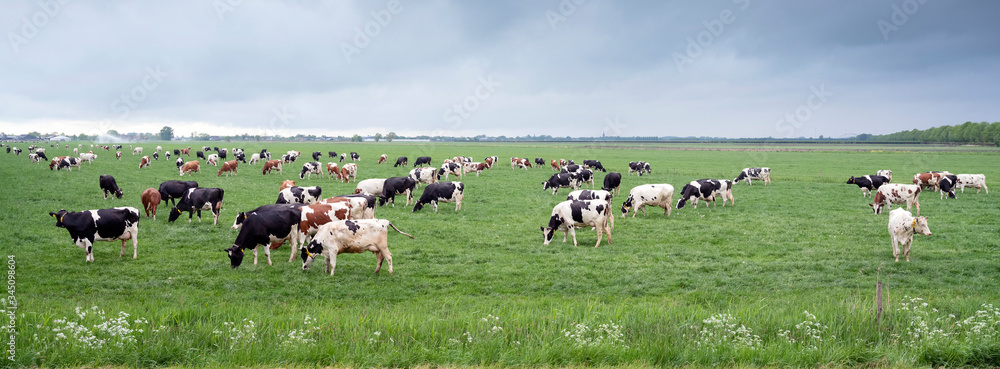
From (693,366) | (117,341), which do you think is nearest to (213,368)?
(117,341)

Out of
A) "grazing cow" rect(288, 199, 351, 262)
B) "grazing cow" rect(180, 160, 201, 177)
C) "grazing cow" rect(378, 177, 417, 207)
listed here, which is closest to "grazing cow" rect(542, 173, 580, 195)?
"grazing cow" rect(378, 177, 417, 207)

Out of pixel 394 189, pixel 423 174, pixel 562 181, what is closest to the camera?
pixel 394 189

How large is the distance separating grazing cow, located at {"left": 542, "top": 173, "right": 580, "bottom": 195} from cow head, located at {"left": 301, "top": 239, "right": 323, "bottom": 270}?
792 inches

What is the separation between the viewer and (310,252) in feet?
42.1

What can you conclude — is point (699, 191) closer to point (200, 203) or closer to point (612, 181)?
point (612, 181)

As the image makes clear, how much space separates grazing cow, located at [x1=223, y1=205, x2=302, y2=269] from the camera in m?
13.3

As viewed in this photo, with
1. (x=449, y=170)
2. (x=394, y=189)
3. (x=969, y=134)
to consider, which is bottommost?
(x=449, y=170)

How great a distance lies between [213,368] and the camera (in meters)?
6.80

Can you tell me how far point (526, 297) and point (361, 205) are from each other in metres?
9.27

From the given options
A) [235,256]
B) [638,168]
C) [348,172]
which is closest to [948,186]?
[638,168]

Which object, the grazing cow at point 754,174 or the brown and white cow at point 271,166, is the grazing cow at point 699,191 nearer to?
the grazing cow at point 754,174

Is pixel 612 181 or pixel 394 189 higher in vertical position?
pixel 394 189

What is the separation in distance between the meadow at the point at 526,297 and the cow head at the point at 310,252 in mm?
423

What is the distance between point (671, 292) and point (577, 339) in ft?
15.8
